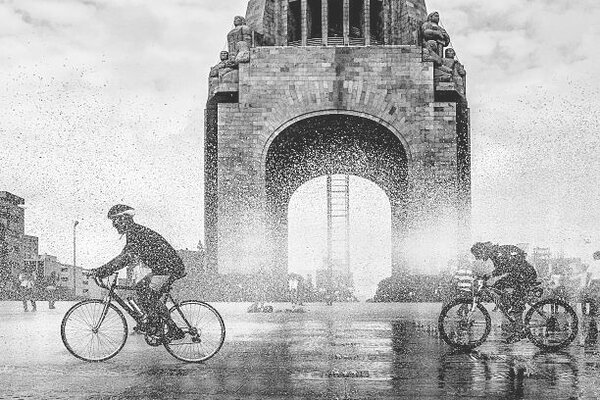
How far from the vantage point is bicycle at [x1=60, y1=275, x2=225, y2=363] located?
9.43 metres

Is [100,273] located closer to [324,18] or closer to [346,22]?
Result: [324,18]

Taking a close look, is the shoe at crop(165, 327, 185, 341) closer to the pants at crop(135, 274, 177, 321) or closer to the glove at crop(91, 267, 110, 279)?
the pants at crop(135, 274, 177, 321)

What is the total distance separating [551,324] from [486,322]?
0.97m

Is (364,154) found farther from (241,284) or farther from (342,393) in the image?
(342,393)

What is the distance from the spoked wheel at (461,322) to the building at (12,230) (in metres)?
80.5

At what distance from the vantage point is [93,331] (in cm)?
960

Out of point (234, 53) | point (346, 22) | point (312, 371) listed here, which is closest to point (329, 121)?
point (234, 53)

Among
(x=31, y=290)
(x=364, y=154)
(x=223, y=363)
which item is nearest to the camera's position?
(x=223, y=363)

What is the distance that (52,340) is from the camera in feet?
42.2

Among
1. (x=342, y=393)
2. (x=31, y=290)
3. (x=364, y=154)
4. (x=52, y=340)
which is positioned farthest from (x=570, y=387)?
(x=364, y=154)

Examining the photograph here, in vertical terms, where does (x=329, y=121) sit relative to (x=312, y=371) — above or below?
above

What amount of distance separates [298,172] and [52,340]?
2820 centimetres

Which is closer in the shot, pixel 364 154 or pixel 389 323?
pixel 389 323

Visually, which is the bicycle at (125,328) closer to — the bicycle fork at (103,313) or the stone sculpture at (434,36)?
the bicycle fork at (103,313)
